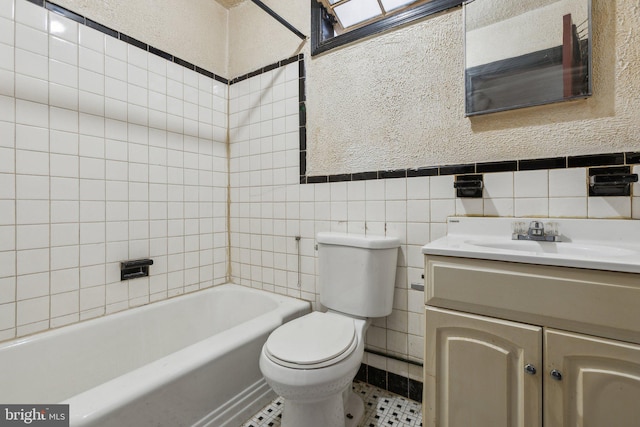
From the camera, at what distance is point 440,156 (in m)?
1.35

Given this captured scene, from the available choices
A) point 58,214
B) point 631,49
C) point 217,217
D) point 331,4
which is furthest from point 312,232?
point 631,49

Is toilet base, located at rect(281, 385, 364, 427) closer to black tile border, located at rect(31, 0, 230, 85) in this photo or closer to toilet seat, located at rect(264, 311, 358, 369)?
toilet seat, located at rect(264, 311, 358, 369)

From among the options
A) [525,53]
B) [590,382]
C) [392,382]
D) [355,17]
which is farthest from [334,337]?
[355,17]

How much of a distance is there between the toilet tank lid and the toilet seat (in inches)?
14.0

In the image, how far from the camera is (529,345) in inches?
32.1

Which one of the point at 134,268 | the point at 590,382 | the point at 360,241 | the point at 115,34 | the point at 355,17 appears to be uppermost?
the point at 355,17

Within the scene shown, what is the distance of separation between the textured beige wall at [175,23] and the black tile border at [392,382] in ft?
7.25

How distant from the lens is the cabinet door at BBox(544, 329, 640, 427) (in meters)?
0.71

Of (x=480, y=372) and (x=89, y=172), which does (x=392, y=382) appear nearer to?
(x=480, y=372)

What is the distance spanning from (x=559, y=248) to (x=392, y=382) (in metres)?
1.01

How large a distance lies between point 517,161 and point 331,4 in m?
1.42

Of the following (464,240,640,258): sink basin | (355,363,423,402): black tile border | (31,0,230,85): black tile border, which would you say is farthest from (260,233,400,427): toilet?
(31,0,230,85): black tile border

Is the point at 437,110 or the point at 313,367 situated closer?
the point at 313,367

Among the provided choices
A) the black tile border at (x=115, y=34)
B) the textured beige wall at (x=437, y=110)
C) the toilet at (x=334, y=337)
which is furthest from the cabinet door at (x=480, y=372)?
the black tile border at (x=115, y=34)
